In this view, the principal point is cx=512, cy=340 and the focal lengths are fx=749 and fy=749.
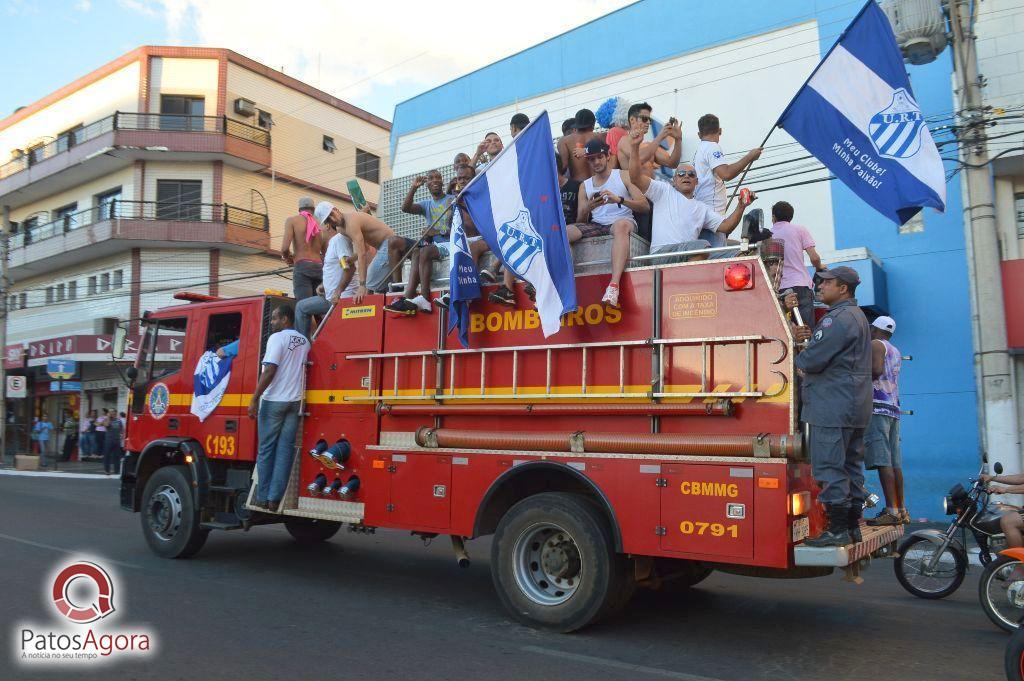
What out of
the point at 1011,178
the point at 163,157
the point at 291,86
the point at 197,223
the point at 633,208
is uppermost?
the point at 291,86

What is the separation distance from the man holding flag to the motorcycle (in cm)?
404

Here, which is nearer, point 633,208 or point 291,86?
point 633,208

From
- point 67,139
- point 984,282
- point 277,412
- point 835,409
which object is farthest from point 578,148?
point 67,139

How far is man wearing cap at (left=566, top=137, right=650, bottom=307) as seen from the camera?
5852 mm

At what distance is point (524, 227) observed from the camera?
5535mm

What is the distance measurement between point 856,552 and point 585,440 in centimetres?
185

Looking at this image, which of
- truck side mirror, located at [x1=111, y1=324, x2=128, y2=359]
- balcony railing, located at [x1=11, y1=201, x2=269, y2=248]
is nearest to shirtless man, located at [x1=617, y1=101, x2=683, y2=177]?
truck side mirror, located at [x1=111, y1=324, x2=128, y2=359]

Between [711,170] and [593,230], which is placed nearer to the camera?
[593,230]

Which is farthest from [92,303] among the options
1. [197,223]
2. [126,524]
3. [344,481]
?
[344,481]

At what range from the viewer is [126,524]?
10.6 meters

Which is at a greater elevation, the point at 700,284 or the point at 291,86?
the point at 291,86

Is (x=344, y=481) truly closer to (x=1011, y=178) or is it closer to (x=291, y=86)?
(x=1011, y=178)

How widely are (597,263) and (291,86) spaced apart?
29.1 m

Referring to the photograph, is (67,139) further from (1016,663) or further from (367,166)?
(1016,663)
